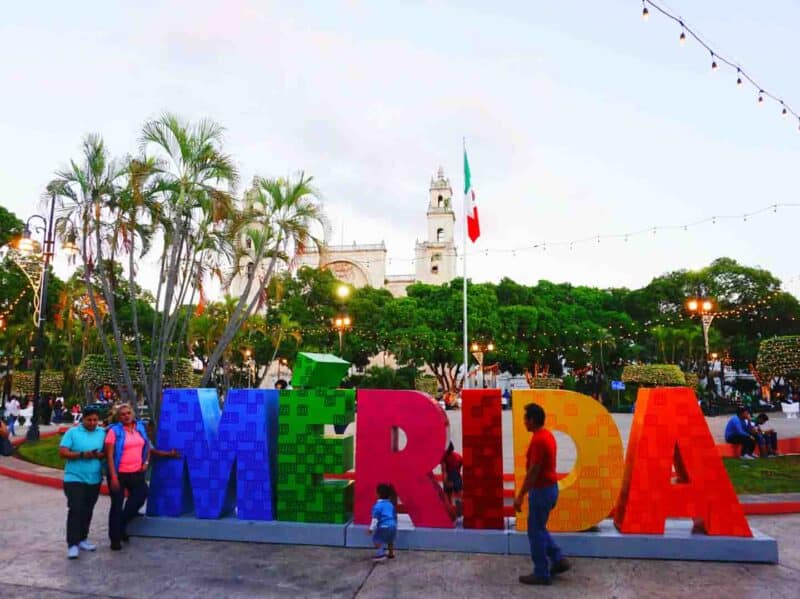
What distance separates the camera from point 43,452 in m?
13.6

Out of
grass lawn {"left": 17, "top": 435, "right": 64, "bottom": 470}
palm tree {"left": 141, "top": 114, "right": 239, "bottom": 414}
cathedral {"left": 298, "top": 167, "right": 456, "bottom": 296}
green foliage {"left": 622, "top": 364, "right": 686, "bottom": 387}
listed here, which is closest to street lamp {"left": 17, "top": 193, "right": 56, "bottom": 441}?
grass lawn {"left": 17, "top": 435, "right": 64, "bottom": 470}

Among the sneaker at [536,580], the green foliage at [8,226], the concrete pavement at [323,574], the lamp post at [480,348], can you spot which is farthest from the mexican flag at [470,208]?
the green foliage at [8,226]

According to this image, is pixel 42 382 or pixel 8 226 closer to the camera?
pixel 42 382

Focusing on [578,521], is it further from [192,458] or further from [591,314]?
[591,314]

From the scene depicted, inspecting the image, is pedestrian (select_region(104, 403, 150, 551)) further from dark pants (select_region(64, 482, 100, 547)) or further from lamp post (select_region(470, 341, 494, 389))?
lamp post (select_region(470, 341, 494, 389))

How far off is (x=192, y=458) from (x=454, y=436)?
11.9 m

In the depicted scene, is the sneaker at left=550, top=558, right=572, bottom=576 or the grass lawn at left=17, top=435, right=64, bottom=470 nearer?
the sneaker at left=550, top=558, right=572, bottom=576

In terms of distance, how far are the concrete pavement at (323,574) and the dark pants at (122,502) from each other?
207 mm

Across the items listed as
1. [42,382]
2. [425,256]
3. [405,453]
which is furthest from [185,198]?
[425,256]

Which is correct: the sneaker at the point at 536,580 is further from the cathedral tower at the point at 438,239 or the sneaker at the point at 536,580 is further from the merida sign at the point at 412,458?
the cathedral tower at the point at 438,239

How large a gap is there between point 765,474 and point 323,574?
8697 millimetres

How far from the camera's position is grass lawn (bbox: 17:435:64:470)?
12021mm

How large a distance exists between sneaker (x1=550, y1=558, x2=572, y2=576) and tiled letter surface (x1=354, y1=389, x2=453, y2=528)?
1242 mm

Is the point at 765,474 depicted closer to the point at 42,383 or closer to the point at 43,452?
the point at 43,452
